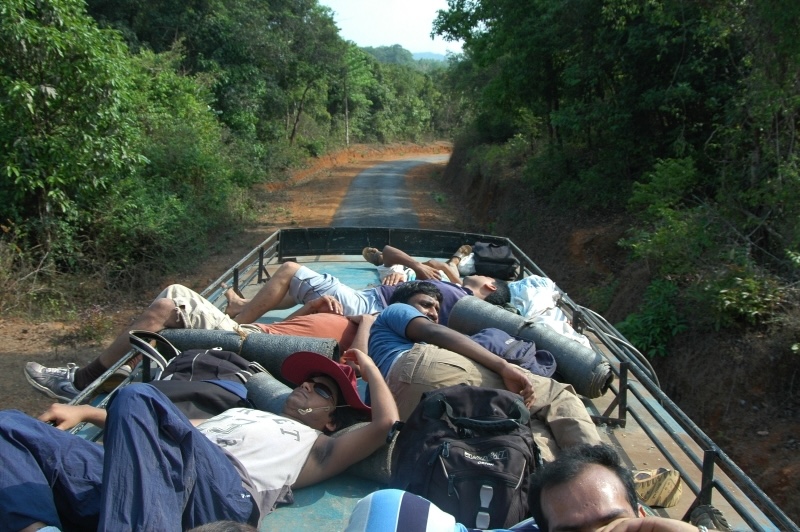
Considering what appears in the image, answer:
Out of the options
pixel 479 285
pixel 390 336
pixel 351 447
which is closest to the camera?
pixel 351 447

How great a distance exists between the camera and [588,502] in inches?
78.5

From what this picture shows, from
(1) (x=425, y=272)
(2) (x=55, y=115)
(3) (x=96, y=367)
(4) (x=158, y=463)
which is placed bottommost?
(3) (x=96, y=367)

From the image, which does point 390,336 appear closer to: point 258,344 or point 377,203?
point 258,344

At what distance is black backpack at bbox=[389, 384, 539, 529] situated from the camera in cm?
263

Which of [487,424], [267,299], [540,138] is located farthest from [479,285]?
[540,138]

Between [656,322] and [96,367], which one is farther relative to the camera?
[656,322]

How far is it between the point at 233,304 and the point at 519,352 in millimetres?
2634

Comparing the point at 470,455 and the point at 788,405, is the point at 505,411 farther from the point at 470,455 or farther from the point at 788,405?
the point at 788,405

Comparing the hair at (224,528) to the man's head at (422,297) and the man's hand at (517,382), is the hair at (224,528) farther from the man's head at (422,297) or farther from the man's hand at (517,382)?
the man's head at (422,297)

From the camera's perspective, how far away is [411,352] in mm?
3650

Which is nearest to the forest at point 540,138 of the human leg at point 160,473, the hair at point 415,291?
the hair at point 415,291

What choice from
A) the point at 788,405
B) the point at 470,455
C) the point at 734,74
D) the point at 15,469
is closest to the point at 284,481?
the point at 470,455

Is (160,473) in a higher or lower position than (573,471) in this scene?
lower

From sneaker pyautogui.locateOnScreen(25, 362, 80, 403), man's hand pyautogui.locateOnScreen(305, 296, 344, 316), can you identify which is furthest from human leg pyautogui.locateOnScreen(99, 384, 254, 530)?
man's hand pyautogui.locateOnScreen(305, 296, 344, 316)
